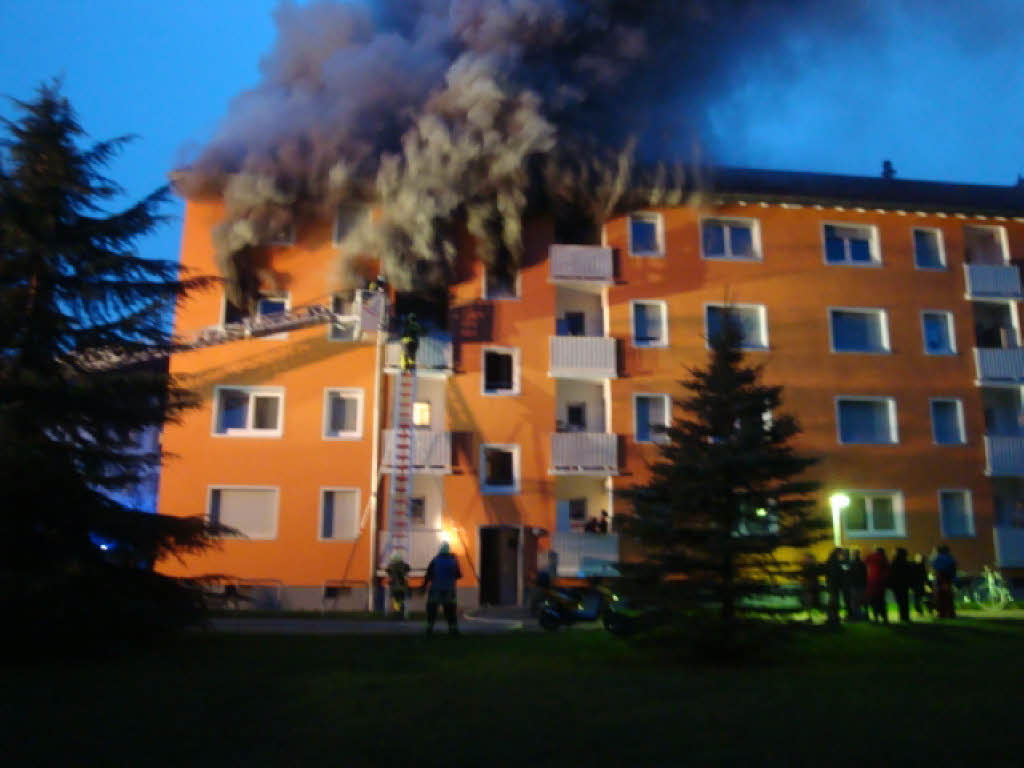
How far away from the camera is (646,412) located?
27.9m

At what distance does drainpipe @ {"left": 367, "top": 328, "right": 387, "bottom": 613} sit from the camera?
1006 inches

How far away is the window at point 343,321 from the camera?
26.2m

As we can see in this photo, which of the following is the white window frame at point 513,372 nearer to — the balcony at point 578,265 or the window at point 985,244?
the balcony at point 578,265

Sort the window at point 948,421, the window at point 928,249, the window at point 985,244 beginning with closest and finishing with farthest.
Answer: the window at point 948,421
the window at point 928,249
the window at point 985,244

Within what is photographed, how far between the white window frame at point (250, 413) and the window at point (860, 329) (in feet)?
59.0

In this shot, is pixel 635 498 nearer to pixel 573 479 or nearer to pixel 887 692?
pixel 887 692

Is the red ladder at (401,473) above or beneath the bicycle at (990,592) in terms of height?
above

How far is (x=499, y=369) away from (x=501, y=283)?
279 centimetres

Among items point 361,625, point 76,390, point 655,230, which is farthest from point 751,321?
point 76,390

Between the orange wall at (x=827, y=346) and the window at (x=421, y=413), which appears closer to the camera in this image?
the window at (x=421, y=413)

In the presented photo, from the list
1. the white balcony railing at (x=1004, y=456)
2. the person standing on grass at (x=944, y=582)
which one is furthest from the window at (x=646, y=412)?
the white balcony railing at (x=1004, y=456)

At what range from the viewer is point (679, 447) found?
451 inches

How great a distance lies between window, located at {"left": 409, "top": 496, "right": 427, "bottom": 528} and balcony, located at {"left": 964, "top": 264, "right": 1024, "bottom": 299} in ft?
64.7

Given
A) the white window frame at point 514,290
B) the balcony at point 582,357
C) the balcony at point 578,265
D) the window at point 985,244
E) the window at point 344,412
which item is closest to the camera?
the window at point 344,412
